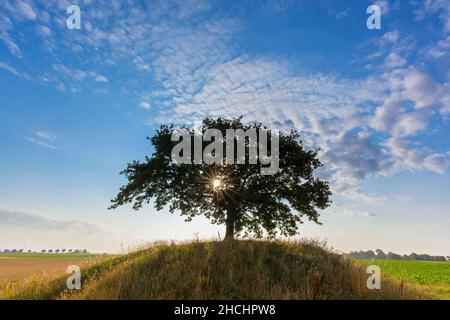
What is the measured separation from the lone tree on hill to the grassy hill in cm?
852

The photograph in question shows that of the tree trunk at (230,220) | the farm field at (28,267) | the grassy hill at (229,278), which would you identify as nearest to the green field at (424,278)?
the grassy hill at (229,278)

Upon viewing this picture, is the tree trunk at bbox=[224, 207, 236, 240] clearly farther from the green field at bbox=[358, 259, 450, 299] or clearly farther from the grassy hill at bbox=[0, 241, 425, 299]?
the green field at bbox=[358, 259, 450, 299]

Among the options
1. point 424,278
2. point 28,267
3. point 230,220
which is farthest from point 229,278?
point 28,267

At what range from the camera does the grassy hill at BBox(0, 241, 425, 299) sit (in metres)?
15.8

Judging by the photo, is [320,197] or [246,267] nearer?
[246,267]

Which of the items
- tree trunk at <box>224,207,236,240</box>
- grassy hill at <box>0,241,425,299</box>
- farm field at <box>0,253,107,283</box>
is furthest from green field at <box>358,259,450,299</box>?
farm field at <box>0,253,107,283</box>

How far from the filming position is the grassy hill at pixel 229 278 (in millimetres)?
15828

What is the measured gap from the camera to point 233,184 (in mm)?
32250
